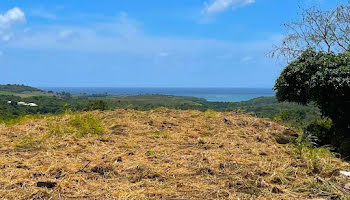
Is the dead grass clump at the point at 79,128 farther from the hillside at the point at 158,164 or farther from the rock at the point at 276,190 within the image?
the rock at the point at 276,190

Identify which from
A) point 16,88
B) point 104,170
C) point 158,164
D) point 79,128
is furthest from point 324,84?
point 16,88

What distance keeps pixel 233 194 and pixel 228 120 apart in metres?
5.05

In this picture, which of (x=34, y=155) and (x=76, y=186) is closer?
(x=76, y=186)

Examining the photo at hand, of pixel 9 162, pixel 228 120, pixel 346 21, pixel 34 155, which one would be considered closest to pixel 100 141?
pixel 34 155

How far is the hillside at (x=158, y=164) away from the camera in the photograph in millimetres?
3465

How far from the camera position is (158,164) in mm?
4391

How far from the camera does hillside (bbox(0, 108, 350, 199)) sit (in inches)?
136

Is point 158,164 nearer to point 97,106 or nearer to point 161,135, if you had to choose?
point 161,135

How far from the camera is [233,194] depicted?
334 centimetres

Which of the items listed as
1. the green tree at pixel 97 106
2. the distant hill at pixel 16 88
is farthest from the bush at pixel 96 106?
the distant hill at pixel 16 88

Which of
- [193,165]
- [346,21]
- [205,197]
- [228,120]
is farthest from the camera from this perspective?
[346,21]

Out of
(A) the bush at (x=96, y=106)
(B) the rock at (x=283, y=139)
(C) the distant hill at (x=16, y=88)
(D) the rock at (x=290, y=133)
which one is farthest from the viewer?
(C) the distant hill at (x=16, y=88)

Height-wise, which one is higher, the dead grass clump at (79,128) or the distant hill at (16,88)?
the dead grass clump at (79,128)

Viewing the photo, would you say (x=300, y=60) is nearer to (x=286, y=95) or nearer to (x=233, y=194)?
(x=286, y=95)
